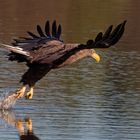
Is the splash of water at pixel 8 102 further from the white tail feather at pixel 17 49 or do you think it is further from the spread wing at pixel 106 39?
the spread wing at pixel 106 39

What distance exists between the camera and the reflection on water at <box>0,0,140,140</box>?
13828mm

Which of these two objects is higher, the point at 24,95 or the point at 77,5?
the point at 77,5

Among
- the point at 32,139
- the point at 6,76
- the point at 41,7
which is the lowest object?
the point at 32,139

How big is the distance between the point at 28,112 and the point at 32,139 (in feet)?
6.37

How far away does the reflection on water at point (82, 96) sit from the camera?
45.4 feet

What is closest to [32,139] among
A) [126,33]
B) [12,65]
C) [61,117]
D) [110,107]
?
[61,117]

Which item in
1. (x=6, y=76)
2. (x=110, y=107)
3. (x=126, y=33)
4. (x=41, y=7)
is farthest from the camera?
(x=41, y=7)

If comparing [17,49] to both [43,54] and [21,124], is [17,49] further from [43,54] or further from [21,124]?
[21,124]

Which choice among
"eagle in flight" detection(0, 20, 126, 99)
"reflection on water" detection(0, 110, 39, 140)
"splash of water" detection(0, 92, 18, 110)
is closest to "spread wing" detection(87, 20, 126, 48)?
"eagle in flight" detection(0, 20, 126, 99)

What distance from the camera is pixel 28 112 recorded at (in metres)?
15.1

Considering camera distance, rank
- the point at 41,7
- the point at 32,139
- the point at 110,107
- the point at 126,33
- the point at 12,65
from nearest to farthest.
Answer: the point at 32,139, the point at 110,107, the point at 12,65, the point at 126,33, the point at 41,7

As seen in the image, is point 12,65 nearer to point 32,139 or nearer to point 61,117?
point 61,117

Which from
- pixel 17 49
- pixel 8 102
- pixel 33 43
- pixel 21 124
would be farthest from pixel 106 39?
pixel 8 102

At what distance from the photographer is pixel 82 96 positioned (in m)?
16.7
